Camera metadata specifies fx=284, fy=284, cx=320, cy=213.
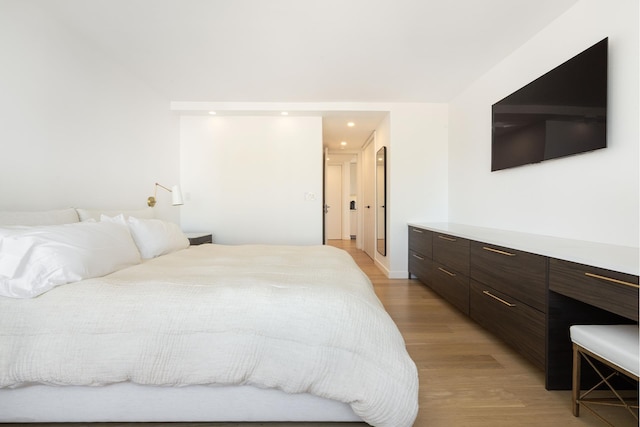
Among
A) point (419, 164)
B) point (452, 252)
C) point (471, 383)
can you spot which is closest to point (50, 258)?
point (471, 383)

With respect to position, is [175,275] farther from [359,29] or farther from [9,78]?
[359,29]

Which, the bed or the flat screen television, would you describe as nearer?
the bed

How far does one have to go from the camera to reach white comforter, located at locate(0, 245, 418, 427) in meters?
1.12

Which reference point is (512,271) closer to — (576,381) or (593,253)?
(593,253)

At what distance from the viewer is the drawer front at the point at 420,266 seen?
3.32 meters

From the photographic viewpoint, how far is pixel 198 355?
44.9 inches

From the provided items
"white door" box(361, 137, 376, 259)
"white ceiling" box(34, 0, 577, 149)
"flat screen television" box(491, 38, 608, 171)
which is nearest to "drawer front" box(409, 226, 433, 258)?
"flat screen television" box(491, 38, 608, 171)

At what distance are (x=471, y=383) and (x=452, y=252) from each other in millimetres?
1277

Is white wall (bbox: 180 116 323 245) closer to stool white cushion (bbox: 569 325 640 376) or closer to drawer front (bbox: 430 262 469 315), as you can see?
drawer front (bbox: 430 262 469 315)

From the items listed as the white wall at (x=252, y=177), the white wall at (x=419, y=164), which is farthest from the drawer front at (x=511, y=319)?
the white wall at (x=252, y=177)

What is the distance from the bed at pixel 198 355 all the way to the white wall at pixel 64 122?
1.03 metres

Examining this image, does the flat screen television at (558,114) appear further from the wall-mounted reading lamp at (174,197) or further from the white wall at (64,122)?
the white wall at (64,122)

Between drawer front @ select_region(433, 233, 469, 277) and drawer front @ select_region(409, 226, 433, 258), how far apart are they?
0.16 metres

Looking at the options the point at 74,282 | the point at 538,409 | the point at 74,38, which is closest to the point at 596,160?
the point at 538,409
